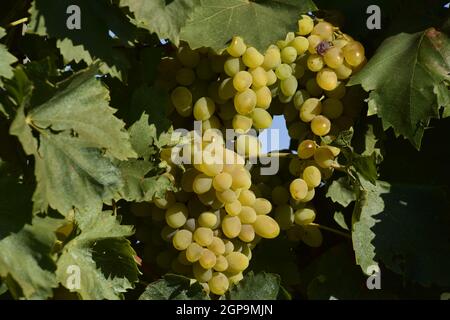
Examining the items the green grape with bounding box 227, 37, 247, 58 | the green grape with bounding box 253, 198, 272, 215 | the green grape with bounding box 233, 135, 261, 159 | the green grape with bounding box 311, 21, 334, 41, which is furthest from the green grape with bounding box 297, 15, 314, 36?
the green grape with bounding box 253, 198, 272, 215

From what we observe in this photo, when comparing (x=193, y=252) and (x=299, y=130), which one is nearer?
(x=193, y=252)

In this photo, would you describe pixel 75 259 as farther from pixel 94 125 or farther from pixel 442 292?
pixel 442 292

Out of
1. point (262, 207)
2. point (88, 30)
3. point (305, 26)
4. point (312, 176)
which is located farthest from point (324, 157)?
point (88, 30)

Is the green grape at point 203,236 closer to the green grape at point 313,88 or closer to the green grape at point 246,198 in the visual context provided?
the green grape at point 246,198

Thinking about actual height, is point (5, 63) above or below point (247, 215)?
above

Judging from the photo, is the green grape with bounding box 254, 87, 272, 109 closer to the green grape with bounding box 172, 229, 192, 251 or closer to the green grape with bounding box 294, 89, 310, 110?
the green grape with bounding box 294, 89, 310, 110

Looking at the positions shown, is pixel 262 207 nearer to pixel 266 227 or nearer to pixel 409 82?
pixel 266 227

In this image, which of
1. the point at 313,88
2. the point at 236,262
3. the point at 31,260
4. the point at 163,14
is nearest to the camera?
the point at 31,260
